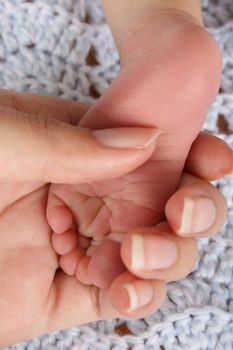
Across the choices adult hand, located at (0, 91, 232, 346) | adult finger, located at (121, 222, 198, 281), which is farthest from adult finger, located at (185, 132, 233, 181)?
adult finger, located at (121, 222, 198, 281)

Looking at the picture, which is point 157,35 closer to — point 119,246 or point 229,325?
point 119,246

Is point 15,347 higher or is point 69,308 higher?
point 69,308

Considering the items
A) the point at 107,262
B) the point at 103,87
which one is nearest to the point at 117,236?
the point at 107,262

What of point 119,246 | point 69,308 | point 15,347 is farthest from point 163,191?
point 15,347

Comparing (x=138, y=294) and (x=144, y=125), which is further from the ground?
(x=144, y=125)

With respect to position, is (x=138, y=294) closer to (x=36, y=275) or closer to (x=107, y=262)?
(x=107, y=262)

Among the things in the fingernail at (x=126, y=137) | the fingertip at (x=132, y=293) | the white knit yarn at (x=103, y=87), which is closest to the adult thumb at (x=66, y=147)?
the fingernail at (x=126, y=137)

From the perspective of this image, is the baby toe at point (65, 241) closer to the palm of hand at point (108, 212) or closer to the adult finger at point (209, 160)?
the palm of hand at point (108, 212)
